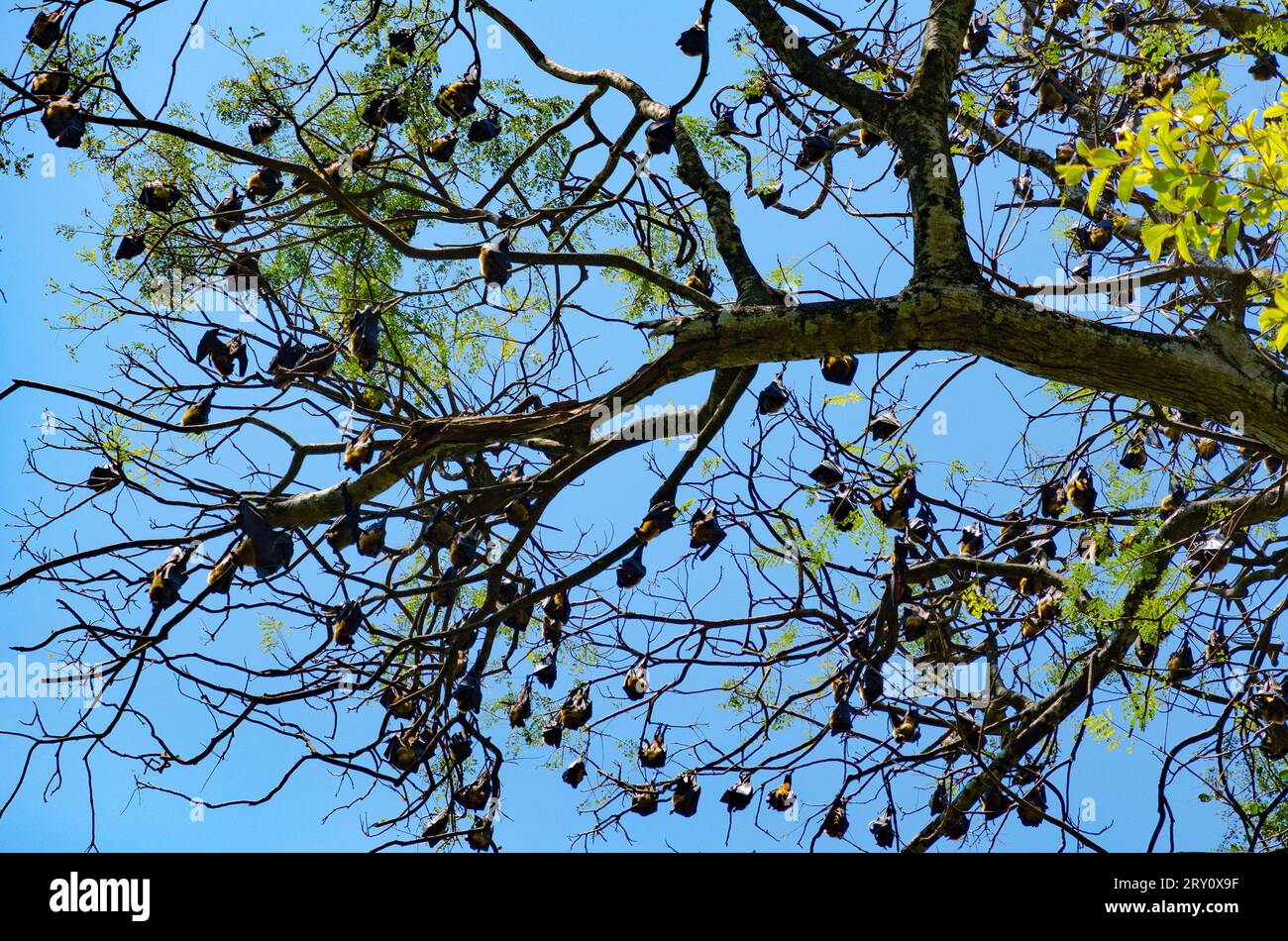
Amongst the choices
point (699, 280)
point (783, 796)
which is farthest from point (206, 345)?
point (783, 796)

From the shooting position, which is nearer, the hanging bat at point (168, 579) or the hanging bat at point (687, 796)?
the hanging bat at point (168, 579)

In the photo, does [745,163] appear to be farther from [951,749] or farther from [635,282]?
[951,749]

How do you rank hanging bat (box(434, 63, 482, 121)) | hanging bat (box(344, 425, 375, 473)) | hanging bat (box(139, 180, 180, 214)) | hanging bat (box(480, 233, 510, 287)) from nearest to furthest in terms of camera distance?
hanging bat (box(480, 233, 510, 287)) < hanging bat (box(344, 425, 375, 473)) < hanging bat (box(139, 180, 180, 214)) < hanging bat (box(434, 63, 482, 121))

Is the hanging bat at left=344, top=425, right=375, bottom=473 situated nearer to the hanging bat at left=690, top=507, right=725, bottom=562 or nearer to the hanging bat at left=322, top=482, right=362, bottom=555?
the hanging bat at left=322, top=482, right=362, bottom=555

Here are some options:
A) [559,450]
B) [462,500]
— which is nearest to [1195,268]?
Answer: [559,450]

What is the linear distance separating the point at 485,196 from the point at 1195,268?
87.1 inches

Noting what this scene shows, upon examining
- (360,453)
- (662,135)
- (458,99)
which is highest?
(458,99)

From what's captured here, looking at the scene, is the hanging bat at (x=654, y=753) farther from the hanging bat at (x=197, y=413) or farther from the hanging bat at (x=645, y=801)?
the hanging bat at (x=197, y=413)

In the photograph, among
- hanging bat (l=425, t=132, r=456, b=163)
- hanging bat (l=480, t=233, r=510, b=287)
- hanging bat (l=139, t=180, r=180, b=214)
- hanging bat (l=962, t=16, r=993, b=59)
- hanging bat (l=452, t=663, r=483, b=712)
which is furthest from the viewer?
hanging bat (l=962, t=16, r=993, b=59)

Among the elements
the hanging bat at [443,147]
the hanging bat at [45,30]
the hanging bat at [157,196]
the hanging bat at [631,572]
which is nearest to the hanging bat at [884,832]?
the hanging bat at [631,572]

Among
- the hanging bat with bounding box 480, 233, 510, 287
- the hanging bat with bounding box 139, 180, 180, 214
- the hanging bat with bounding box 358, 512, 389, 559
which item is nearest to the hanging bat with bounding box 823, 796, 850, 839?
the hanging bat with bounding box 358, 512, 389, 559

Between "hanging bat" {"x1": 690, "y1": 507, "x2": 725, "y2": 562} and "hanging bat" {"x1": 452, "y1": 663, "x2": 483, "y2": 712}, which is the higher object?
Answer: "hanging bat" {"x1": 690, "y1": 507, "x2": 725, "y2": 562}

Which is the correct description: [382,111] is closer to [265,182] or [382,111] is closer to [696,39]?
[265,182]

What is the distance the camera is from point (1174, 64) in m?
4.19
